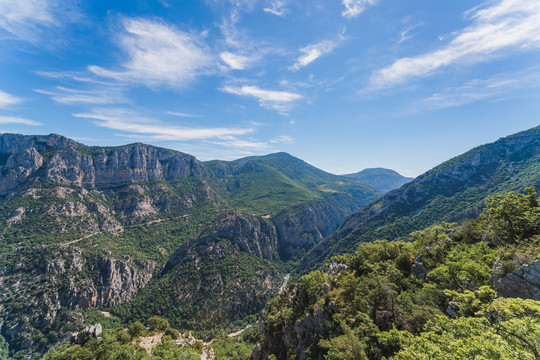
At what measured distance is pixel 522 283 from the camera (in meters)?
17.0

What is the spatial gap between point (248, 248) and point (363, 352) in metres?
159

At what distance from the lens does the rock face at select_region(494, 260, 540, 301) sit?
53.2ft

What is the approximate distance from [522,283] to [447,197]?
711 feet

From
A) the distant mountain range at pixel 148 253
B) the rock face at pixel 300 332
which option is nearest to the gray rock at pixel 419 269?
the rock face at pixel 300 332

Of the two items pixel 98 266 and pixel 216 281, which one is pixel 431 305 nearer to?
pixel 216 281

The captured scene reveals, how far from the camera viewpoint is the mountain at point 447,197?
157 meters

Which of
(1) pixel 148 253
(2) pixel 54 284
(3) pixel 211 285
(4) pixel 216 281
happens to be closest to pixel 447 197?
(4) pixel 216 281

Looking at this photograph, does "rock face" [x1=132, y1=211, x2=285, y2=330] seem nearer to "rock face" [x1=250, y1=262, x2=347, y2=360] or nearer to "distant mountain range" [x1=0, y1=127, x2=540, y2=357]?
"distant mountain range" [x1=0, y1=127, x2=540, y2=357]

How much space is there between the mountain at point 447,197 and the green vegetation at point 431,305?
5138 inches

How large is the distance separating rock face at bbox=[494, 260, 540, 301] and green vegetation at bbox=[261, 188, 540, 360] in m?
1.38

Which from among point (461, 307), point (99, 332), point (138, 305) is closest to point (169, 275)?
point (138, 305)

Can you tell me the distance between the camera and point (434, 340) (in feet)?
46.4

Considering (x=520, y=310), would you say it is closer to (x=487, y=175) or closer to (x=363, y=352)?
(x=363, y=352)

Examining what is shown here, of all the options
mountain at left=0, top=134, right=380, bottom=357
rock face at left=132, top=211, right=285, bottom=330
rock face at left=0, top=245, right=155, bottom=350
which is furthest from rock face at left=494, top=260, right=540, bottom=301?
rock face at left=0, top=245, right=155, bottom=350
